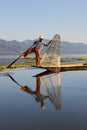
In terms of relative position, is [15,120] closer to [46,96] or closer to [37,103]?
[37,103]

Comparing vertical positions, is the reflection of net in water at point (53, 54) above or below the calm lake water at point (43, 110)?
above

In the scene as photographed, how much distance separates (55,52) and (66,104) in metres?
33.9

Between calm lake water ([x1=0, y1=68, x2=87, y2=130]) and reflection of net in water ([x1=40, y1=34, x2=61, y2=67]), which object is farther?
reflection of net in water ([x1=40, y1=34, x2=61, y2=67])

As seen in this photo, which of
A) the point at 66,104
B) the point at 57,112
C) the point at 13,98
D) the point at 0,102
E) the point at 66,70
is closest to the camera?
the point at 57,112

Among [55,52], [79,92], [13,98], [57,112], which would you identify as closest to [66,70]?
[55,52]

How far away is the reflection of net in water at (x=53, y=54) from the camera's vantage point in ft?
189

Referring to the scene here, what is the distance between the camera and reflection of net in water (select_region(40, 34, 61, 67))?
57469mm

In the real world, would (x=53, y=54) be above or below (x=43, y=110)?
above

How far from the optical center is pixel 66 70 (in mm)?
63406

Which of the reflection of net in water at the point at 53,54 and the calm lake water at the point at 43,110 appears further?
the reflection of net in water at the point at 53,54

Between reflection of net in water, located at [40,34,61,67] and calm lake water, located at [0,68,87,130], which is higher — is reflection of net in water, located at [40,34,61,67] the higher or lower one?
the higher one

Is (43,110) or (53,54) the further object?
(53,54)

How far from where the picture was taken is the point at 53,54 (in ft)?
189

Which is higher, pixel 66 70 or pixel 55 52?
pixel 55 52
